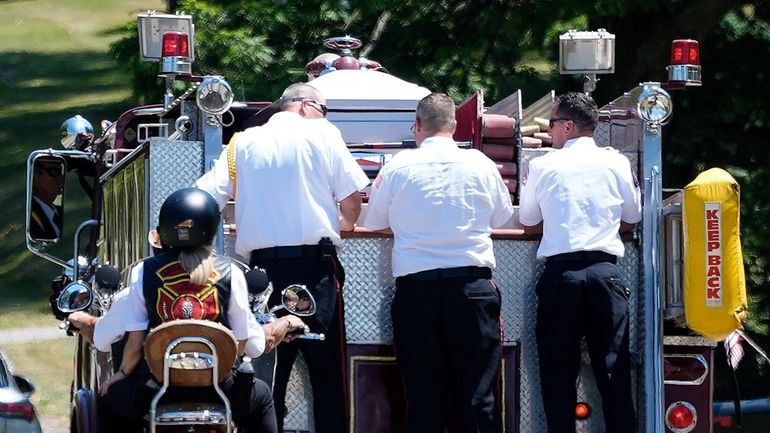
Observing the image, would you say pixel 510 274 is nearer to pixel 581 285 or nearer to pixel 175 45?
pixel 581 285

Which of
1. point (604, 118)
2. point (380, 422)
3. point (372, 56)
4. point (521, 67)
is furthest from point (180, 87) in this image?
point (380, 422)

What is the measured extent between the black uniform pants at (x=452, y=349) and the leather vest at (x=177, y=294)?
1.23 meters

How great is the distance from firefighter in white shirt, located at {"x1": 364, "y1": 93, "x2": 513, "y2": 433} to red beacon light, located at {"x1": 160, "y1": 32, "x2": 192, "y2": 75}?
4.24 ft

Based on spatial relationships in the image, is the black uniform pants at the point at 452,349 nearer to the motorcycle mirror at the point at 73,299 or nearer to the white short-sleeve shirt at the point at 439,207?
the white short-sleeve shirt at the point at 439,207

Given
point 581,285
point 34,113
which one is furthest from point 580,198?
point 34,113

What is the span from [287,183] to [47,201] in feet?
8.98

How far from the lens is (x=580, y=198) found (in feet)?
23.6

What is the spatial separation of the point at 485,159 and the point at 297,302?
4.22 ft

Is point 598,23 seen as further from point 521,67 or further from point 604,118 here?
point 604,118

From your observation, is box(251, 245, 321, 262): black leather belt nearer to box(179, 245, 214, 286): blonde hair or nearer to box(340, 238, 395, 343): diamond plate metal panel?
box(340, 238, 395, 343): diamond plate metal panel

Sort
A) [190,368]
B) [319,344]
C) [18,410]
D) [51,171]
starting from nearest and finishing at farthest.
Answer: [190,368], [319,344], [51,171], [18,410]

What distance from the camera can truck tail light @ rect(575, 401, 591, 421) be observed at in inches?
288

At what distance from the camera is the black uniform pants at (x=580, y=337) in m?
7.09

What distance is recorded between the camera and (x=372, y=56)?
13805mm
